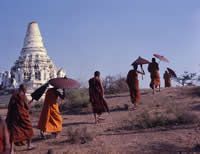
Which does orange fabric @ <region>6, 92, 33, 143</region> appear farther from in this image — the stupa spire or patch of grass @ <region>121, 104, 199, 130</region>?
the stupa spire

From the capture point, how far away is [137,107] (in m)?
11.0

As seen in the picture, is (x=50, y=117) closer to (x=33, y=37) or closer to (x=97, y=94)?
(x=97, y=94)

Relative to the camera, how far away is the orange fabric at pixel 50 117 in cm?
665

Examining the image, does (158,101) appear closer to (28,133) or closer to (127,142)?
(127,142)

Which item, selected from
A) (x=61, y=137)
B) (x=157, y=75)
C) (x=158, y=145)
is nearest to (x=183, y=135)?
(x=158, y=145)

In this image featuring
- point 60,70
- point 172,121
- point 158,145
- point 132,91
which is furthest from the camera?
point 60,70

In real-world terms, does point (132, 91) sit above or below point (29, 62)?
below

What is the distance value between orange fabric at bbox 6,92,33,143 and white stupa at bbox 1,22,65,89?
867 inches

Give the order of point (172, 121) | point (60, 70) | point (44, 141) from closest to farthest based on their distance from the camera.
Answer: point (44, 141) < point (172, 121) < point (60, 70)

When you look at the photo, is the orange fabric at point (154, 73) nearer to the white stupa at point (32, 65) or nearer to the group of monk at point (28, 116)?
the group of monk at point (28, 116)

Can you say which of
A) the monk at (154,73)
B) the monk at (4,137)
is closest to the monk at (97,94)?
the monk at (154,73)

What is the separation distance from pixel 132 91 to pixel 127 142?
16.9 ft

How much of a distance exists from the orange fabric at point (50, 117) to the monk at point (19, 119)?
92 centimetres

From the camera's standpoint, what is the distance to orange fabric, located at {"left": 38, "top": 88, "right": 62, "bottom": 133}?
665cm
